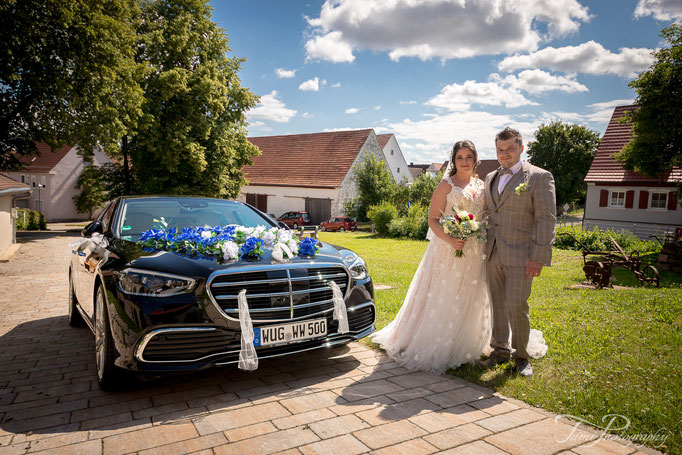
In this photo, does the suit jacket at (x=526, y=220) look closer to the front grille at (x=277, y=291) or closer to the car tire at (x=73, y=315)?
the front grille at (x=277, y=291)

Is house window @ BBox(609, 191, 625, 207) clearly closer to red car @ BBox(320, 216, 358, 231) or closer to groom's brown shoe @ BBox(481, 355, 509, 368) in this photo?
red car @ BBox(320, 216, 358, 231)

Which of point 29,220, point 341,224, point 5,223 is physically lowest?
point 29,220

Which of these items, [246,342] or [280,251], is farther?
[280,251]

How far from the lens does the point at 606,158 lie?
28.0 metres

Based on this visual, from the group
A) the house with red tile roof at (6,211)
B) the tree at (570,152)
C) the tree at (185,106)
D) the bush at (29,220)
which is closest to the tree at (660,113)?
the tree at (185,106)

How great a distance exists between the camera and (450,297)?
4.09 m

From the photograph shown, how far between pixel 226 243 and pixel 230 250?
77 mm

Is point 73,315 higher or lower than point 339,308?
lower

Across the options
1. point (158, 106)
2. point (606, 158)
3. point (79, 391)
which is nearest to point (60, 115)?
point (158, 106)

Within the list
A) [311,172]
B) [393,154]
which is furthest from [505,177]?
[393,154]

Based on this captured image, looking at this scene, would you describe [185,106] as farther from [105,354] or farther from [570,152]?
[570,152]

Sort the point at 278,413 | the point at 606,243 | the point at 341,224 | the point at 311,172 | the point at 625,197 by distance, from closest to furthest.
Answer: the point at 278,413 < the point at 606,243 < the point at 625,197 < the point at 341,224 < the point at 311,172

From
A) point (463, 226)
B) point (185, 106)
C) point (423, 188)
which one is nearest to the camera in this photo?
point (463, 226)

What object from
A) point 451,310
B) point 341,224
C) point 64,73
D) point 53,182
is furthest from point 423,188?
point 53,182
